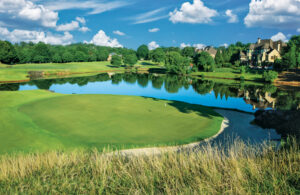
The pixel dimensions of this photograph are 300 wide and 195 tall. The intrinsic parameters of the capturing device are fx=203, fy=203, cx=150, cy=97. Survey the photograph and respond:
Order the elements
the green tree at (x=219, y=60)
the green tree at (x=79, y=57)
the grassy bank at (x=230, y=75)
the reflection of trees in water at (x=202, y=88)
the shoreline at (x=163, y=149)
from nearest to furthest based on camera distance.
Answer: the shoreline at (x=163, y=149) → the reflection of trees in water at (x=202, y=88) → the grassy bank at (x=230, y=75) → the green tree at (x=219, y=60) → the green tree at (x=79, y=57)

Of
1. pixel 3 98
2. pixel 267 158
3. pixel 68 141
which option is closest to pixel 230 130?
pixel 267 158

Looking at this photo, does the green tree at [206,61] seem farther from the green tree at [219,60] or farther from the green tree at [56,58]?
the green tree at [56,58]

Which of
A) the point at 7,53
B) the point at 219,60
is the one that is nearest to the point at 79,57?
the point at 7,53

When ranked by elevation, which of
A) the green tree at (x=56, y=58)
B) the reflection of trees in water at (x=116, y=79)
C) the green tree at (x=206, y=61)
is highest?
the green tree at (x=56, y=58)

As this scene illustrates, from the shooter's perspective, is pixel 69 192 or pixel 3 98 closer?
pixel 69 192

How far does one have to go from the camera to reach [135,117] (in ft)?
90.8

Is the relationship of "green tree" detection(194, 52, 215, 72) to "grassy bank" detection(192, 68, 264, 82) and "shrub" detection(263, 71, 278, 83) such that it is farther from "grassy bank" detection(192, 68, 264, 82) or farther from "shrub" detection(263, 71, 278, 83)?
"shrub" detection(263, 71, 278, 83)

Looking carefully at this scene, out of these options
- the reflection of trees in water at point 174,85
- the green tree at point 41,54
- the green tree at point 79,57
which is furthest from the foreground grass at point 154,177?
the green tree at point 79,57

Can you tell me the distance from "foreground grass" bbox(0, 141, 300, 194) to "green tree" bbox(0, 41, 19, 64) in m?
142

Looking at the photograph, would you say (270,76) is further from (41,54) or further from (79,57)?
(41,54)

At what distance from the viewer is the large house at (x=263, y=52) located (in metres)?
114

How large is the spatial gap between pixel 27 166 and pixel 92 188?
3.93m

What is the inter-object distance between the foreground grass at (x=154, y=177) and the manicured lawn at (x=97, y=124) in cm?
689

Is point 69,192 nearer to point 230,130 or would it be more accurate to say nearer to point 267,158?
point 267,158
